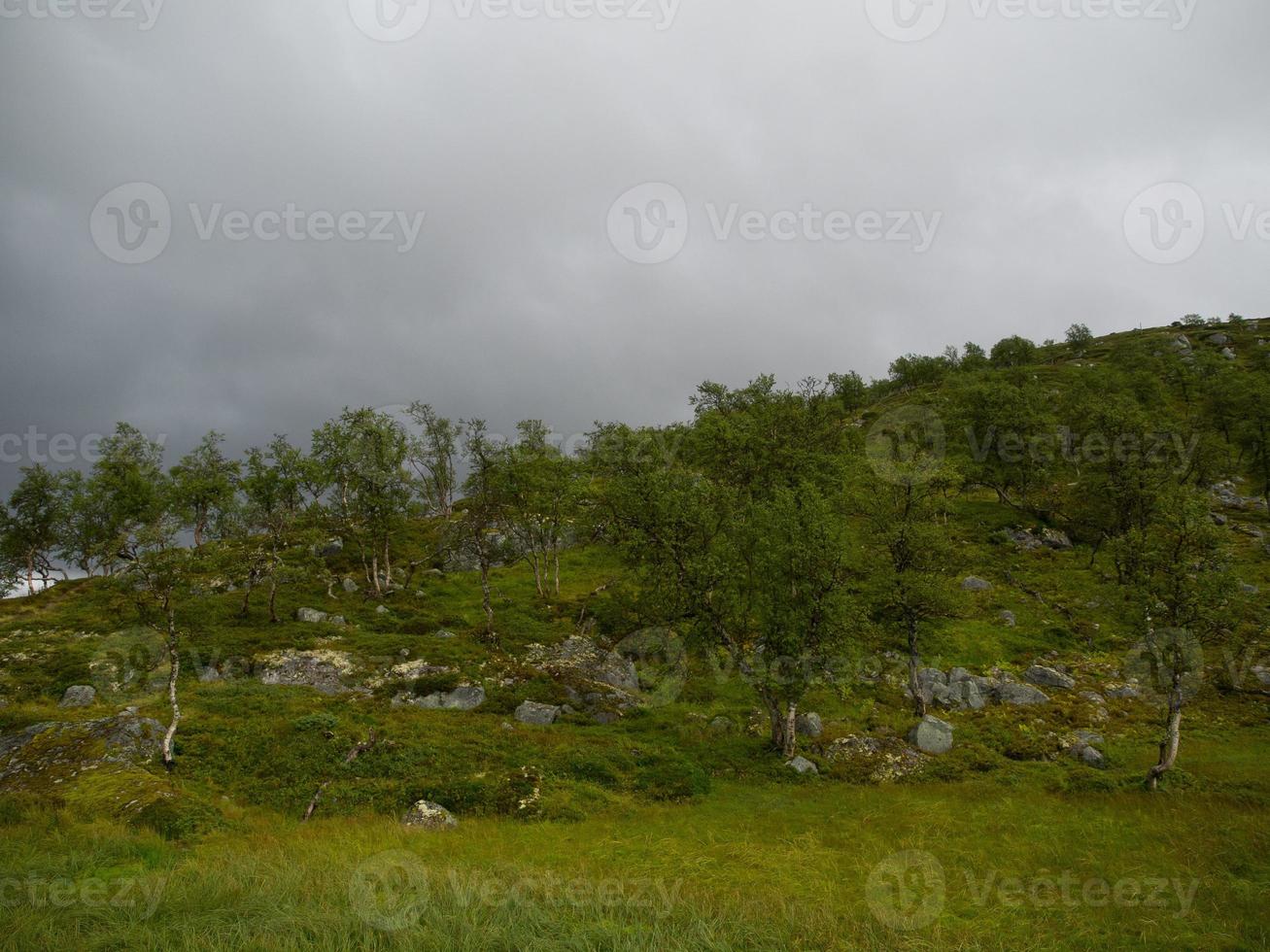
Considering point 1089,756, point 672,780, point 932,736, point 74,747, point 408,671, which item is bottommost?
point 1089,756

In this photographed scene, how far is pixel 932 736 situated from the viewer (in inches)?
1160

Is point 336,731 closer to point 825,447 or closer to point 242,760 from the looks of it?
point 242,760

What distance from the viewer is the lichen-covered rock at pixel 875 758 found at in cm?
2664

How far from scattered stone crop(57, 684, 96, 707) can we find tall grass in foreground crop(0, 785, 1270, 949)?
17.1 m

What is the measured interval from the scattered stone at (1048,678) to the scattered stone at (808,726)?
54.4 feet

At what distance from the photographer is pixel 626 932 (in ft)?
28.4

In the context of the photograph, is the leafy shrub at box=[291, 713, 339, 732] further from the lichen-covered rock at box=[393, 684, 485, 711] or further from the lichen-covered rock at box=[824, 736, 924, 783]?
the lichen-covered rock at box=[824, 736, 924, 783]

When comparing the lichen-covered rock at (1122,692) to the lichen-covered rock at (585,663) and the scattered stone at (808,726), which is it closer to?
the scattered stone at (808,726)

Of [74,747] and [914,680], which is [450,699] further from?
[914,680]

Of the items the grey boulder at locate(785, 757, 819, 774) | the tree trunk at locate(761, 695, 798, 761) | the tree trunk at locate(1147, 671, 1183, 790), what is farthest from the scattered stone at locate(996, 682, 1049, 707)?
the grey boulder at locate(785, 757, 819, 774)

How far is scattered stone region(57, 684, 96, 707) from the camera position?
104 ft

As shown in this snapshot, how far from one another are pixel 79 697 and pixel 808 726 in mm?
42606

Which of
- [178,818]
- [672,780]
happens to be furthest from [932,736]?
[178,818]

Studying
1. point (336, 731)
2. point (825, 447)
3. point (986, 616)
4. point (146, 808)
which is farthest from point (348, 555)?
point (986, 616)
